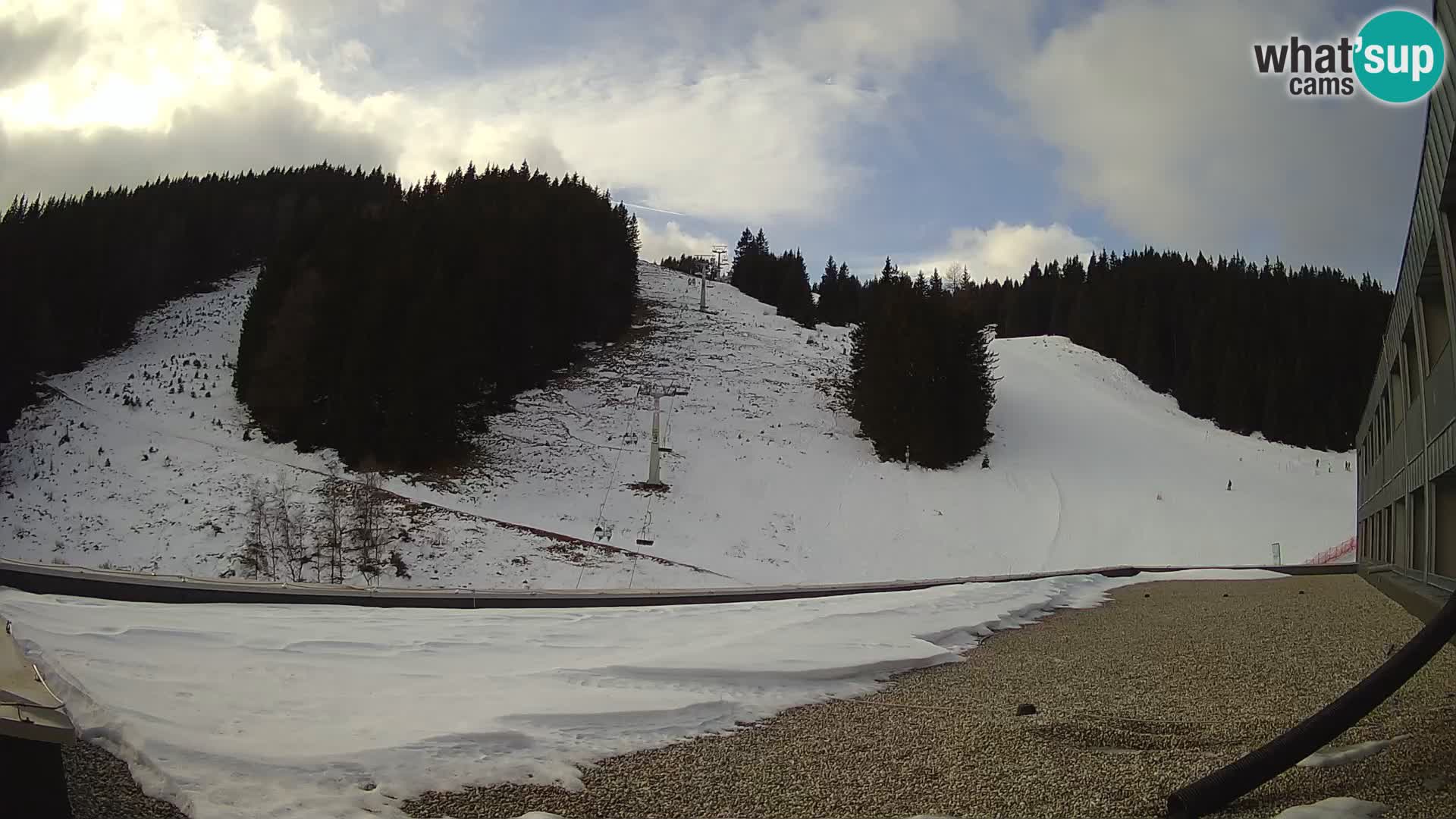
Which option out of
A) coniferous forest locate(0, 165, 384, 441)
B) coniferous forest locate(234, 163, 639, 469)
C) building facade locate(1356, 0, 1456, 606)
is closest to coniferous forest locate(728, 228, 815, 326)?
coniferous forest locate(234, 163, 639, 469)

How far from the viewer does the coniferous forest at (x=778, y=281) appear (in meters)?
72.6

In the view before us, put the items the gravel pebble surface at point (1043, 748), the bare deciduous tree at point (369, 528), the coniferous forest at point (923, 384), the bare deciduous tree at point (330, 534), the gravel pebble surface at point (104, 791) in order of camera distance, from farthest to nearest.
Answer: the coniferous forest at point (923, 384) < the bare deciduous tree at point (369, 528) < the bare deciduous tree at point (330, 534) < the gravel pebble surface at point (1043, 748) < the gravel pebble surface at point (104, 791)

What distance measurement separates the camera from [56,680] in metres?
5.01

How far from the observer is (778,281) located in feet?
273

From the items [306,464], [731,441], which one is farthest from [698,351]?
[306,464]

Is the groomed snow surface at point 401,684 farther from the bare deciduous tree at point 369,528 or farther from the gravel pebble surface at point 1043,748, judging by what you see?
the bare deciduous tree at point 369,528

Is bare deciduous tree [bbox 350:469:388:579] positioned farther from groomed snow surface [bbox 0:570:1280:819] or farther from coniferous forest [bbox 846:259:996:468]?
coniferous forest [bbox 846:259:996:468]

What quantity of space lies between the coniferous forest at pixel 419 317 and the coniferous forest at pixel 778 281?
65.2ft

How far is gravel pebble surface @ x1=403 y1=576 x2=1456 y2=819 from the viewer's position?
4191mm

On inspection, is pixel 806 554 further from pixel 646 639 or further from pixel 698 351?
pixel 698 351

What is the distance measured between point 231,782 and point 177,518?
24.7 metres

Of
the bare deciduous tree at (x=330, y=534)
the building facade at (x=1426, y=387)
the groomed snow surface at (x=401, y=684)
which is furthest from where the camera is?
the bare deciduous tree at (x=330, y=534)

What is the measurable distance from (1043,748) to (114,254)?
5880 centimetres

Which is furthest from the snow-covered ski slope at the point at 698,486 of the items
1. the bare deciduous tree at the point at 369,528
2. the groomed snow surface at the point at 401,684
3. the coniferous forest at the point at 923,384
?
the groomed snow surface at the point at 401,684
